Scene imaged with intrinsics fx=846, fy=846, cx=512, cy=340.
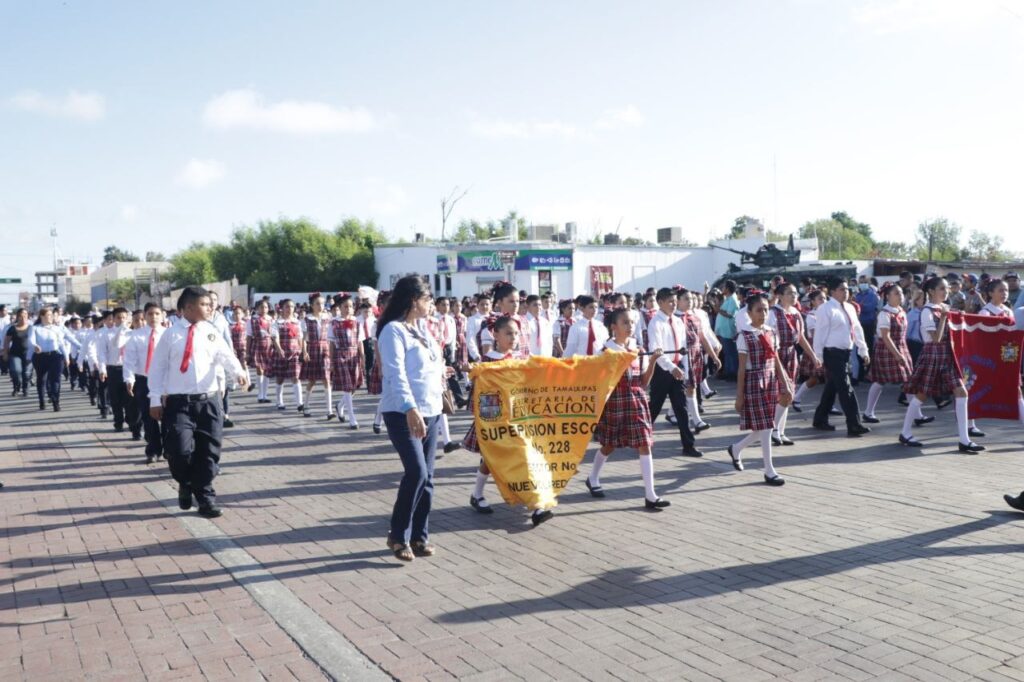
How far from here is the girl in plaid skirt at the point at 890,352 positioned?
11.2 meters

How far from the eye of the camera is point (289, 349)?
1603 cm

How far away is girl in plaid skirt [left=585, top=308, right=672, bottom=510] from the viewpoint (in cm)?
740

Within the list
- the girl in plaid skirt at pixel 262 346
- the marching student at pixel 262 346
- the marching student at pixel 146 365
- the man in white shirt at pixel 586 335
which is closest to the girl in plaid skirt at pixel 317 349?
the marching student at pixel 262 346

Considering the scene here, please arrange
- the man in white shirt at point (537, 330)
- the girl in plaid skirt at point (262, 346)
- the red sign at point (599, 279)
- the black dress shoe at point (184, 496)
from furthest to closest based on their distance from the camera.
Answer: the red sign at point (599, 279) < the girl in plaid skirt at point (262, 346) < the man in white shirt at point (537, 330) < the black dress shoe at point (184, 496)

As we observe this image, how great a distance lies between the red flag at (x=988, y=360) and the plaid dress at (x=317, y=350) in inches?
377

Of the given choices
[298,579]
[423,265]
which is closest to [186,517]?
[298,579]

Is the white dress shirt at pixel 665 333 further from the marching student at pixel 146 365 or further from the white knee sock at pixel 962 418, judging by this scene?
the marching student at pixel 146 365

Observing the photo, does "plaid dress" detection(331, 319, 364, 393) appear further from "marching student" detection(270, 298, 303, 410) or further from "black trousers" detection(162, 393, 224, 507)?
"black trousers" detection(162, 393, 224, 507)

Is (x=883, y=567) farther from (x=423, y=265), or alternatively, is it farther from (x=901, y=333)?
(x=423, y=265)

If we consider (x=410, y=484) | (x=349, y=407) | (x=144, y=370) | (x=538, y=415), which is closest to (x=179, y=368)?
(x=410, y=484)

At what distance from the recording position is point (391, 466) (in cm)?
982

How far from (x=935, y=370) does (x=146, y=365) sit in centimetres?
973

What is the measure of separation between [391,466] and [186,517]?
107 inches

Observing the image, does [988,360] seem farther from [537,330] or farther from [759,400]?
[537,330]
